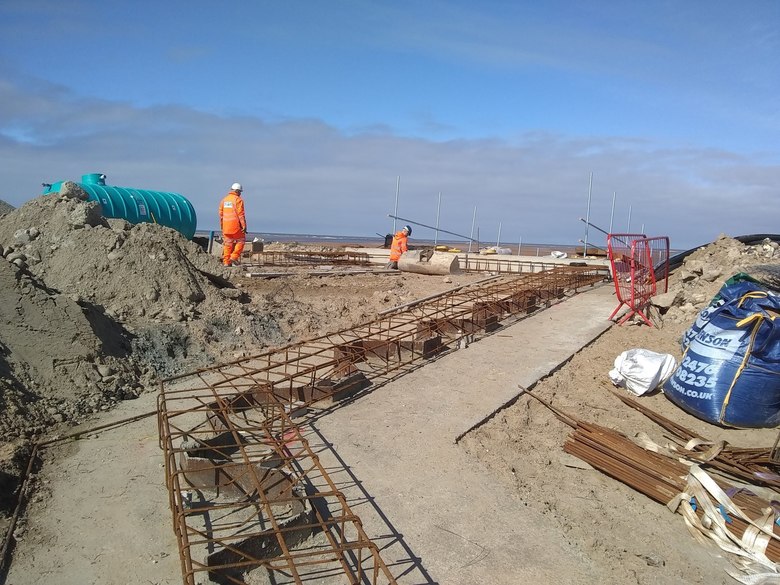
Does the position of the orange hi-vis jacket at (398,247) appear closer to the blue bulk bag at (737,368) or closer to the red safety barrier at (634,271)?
the red safety barrier at (634,271)

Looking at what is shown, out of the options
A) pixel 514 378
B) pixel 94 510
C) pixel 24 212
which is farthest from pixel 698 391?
pixel 24 212

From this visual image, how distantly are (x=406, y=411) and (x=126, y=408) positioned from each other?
9.65 feet

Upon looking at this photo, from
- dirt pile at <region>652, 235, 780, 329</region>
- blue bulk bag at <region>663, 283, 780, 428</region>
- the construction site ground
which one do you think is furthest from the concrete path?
dirt pile at <region>652, 235, 780, 329</region>

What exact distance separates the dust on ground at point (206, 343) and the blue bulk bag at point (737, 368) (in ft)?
0.71

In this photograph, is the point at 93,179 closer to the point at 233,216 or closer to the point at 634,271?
the point at 233,216

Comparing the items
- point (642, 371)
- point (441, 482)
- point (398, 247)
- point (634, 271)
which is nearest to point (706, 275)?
point (634, 271)

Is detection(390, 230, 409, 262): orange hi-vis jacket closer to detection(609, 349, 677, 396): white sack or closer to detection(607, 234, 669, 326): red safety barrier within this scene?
detection(607, 234, 669, 326): red safety barrier

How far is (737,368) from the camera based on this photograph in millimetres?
6254

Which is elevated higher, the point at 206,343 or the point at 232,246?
the point at 232,246

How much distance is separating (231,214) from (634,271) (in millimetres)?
8381

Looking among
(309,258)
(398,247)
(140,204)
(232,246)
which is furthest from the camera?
(309,258)

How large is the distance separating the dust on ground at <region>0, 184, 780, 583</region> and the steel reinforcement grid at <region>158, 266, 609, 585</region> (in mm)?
895

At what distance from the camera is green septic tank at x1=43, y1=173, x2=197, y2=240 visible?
14773 millimetres

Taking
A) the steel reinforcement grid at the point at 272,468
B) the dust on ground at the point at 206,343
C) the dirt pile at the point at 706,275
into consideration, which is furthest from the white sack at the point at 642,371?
the dirt pile at the point at 706,275
